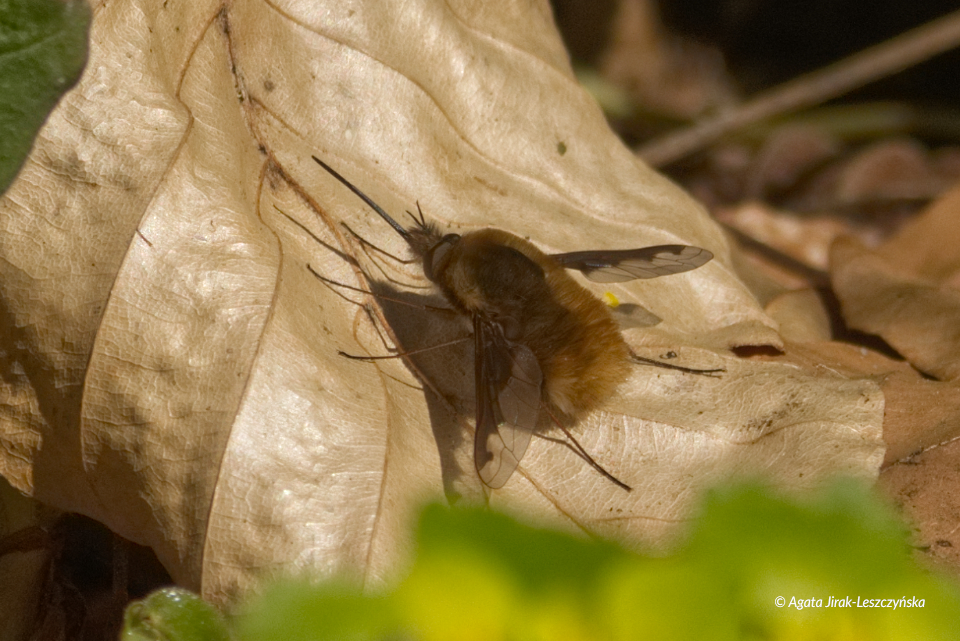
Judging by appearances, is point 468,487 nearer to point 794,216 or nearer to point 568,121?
point 568,121

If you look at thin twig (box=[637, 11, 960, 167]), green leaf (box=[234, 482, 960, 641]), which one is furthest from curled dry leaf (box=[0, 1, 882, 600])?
thin twig (box=[637, 11, 960, 167])

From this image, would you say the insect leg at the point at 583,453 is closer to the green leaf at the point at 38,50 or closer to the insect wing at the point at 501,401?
the insect wing at the point at 501,401

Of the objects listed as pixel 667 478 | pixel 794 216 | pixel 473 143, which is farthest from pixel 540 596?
pixel 794 216

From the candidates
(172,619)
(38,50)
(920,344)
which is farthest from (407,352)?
(920,344)

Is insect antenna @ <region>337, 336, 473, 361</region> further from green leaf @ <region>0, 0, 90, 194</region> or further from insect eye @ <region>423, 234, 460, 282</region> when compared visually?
green leaf @ <region>0, 0, 90, 194</region>

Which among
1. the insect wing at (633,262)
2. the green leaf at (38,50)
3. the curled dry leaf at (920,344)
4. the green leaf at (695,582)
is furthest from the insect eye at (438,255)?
the green leaf at (695,582)

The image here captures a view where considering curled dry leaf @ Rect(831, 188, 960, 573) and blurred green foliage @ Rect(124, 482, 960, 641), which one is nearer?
blurred green foliage @ Rect(124, 482, 960, 641)
